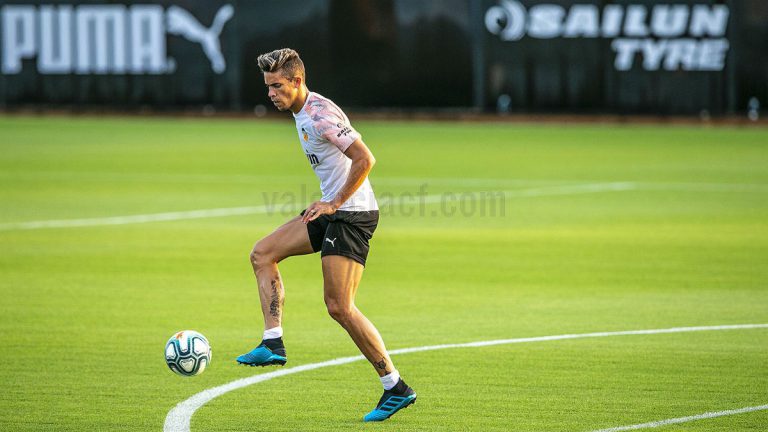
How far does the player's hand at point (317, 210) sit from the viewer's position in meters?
8.54

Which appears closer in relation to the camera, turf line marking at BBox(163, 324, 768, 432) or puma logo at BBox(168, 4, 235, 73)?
turf line marking at BBox(163, 324, 768, 432)

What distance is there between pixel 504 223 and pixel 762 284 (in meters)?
5.89

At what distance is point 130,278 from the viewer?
47.1 feet

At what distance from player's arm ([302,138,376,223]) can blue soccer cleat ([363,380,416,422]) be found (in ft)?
3.82

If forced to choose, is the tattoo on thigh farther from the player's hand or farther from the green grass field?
the player's hand

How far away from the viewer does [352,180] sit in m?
8.63

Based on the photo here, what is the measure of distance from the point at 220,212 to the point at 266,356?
11.1 m

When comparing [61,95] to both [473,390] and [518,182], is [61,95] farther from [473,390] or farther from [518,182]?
[473,390]

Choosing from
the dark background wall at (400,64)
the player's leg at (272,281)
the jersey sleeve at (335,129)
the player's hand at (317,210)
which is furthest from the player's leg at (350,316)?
the dark background wall at (400,64)

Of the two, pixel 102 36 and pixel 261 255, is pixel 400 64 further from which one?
pixel 261 255

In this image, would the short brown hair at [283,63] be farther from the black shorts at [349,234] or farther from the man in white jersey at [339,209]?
the black shorts at [349,234]

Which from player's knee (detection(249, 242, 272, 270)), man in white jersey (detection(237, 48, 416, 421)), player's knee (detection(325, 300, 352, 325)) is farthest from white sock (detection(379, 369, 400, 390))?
player's knee (detection(249, 242, 272, 270))

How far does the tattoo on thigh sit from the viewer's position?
9.66 metres

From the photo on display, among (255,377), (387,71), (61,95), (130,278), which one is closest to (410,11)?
(387,71)
